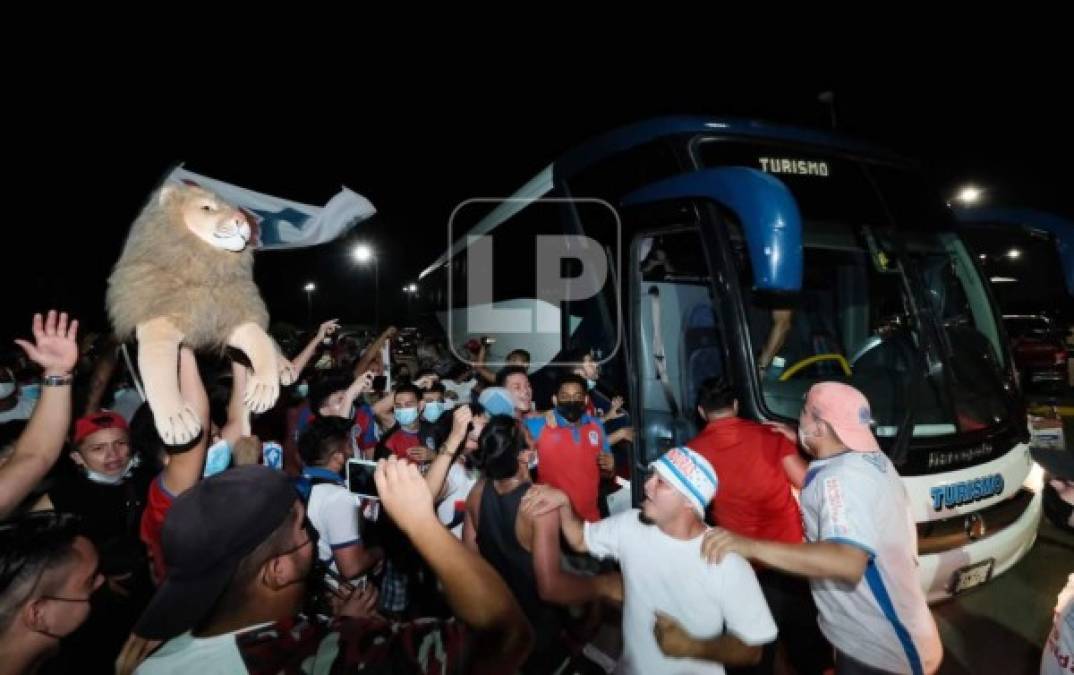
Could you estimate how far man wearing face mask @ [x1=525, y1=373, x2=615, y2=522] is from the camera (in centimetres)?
381

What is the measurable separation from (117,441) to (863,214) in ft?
16.7

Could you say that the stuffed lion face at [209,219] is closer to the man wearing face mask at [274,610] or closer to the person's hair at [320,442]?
the man wearing face mask at [274,610]

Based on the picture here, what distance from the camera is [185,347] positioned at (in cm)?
207

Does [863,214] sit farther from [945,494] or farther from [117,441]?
[117,441]

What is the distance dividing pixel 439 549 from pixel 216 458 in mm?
1542

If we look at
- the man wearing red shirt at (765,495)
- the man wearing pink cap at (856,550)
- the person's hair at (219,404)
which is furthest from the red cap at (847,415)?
the person's hair at (219,404)

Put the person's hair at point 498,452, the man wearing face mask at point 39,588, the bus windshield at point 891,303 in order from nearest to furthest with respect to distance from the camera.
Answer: the man wearing face mask at point 39,588 < the person's hair at point 498,452 < the bus windshield at point 891,303

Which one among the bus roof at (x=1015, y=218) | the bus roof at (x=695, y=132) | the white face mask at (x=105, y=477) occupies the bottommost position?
the white face mask at (x=105, y=477)

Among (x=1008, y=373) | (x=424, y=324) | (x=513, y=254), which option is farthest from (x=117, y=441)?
(x=424, y=324)

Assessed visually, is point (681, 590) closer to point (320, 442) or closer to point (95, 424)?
point (320, 442)

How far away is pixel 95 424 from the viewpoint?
2869 millimetres

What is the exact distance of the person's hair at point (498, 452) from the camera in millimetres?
2609

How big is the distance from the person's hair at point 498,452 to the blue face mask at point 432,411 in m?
2.15

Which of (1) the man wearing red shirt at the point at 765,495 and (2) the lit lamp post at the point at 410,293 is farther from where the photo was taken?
(2) the lit lamp post at the point at 410,293
